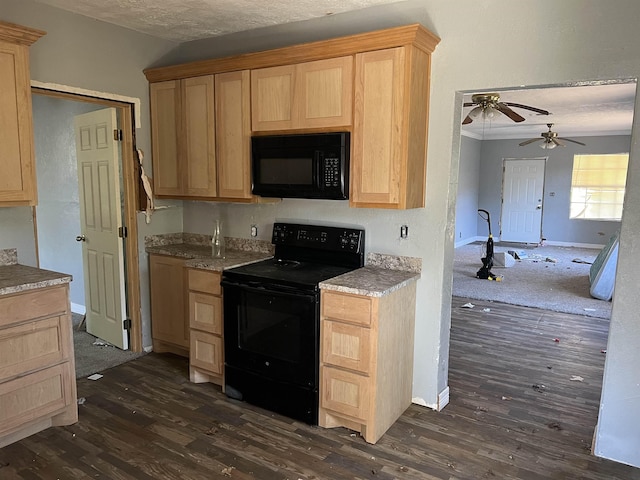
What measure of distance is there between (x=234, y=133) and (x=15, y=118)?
128 centimetres

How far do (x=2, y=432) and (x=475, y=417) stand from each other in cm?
270

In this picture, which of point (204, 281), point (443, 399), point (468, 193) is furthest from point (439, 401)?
point (468, 193)

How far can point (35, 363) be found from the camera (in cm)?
249

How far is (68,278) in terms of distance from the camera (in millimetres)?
2570

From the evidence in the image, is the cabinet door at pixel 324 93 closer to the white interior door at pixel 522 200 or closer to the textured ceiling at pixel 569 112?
the textured ceiling at pixel 569 112

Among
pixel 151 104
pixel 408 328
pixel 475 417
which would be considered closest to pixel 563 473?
pixel 475 417

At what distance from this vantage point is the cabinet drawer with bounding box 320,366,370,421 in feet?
8.32

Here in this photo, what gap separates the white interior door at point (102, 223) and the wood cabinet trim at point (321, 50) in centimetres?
84

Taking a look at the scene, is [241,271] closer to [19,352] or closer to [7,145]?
[19,352]

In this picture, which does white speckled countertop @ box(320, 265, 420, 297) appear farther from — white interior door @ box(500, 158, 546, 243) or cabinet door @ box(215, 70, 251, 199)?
white interior door @ box(500, 158, 546, 243)

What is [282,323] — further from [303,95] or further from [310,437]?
[303,95]

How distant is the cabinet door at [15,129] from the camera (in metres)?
2.46

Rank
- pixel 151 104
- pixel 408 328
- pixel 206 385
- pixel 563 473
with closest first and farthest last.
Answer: pixel 563 473 < pixel 408 328 < pixel 206 385 < pixel 151 104

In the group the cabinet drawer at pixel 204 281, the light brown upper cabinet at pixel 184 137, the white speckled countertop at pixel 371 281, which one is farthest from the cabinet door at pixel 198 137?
the white speckled countertop at pixel 371 281
